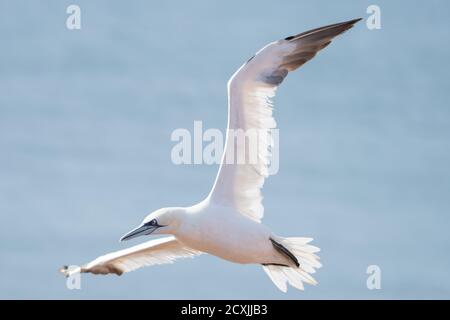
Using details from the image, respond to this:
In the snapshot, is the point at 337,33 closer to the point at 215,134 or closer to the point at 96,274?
the point at 215,134

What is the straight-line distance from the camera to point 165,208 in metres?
21.5

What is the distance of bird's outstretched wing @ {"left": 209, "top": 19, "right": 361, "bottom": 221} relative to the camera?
69.8 feet

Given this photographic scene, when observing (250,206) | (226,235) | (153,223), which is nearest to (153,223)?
(153,223)

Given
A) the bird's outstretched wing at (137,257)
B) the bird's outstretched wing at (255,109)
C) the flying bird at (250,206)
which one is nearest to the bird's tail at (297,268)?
the flying bird at (250,206)

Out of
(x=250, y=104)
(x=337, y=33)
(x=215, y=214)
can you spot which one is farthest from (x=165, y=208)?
(x=337, y=33)

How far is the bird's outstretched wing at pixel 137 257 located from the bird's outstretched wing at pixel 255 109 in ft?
5.86

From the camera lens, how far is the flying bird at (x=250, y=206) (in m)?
21.0

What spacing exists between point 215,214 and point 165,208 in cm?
92

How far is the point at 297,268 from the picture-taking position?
22.1 metres

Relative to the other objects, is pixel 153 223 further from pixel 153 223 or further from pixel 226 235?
pixel 226 235

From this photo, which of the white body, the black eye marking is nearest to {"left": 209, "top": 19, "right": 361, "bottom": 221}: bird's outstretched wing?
the white body

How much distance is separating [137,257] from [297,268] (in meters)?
3.12

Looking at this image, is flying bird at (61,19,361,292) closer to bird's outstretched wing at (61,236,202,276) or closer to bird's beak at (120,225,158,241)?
bird's beak at (120,225,158,241)

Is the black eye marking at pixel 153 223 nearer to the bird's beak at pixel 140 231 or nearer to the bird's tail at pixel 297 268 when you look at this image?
the bird's beak at pixel 140 231
